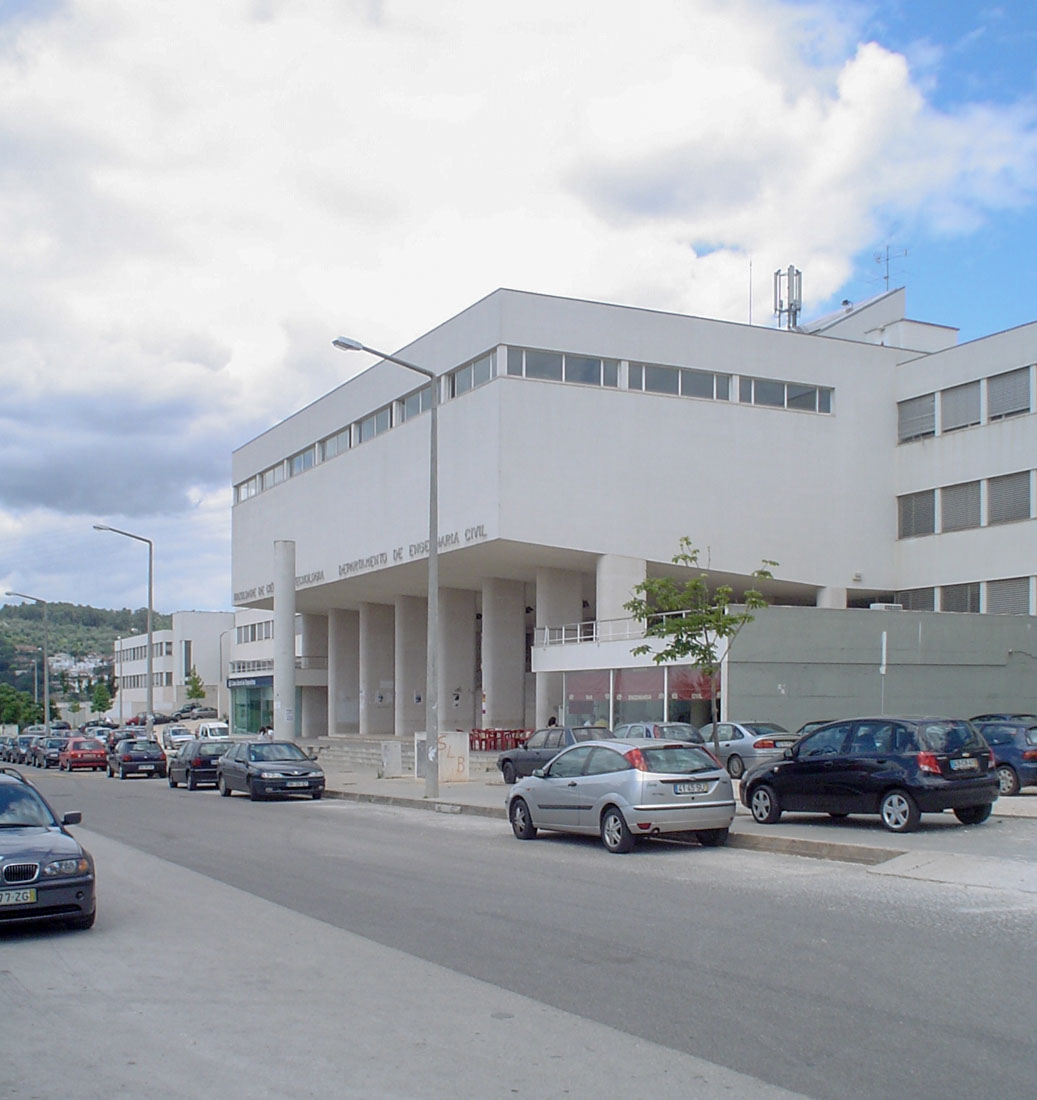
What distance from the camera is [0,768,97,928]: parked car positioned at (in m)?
9.80

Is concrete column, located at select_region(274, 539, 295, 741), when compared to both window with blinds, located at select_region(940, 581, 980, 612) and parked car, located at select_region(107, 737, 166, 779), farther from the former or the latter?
window with blinds, located at select_region(940, 581, 980, 612)

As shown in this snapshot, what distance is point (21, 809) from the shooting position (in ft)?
36.6

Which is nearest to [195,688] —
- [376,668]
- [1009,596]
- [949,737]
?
[376,668]

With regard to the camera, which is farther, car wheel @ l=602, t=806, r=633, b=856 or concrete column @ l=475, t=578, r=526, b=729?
concrete column @ l=475, t=578, r=526, b=729

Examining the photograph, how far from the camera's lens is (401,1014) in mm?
7473

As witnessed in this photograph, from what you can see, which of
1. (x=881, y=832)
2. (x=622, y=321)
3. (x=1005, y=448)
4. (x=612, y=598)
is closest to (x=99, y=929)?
(x=881, y=832)

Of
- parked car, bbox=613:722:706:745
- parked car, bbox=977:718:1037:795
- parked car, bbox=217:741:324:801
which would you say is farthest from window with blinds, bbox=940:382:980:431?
parked car, bbox=217:741:324:801

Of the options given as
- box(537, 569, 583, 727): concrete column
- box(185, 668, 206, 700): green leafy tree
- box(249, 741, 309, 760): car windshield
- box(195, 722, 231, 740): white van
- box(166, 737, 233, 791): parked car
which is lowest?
box(185, 668, 206, 700): green leafy tree

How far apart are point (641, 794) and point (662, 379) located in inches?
1215

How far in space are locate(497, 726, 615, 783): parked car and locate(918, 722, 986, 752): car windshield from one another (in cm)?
1204

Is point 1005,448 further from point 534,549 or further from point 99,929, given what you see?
point 99,929

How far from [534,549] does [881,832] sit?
27.6 m

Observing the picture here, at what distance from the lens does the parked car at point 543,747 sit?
2825 cm

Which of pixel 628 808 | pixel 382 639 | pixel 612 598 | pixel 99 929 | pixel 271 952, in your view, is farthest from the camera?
pixel 382 639
